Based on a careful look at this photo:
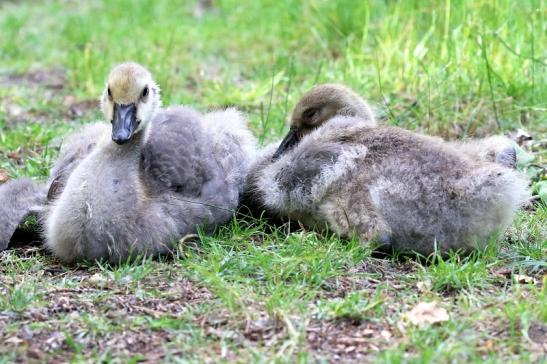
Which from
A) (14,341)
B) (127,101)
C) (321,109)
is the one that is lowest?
(14,341)

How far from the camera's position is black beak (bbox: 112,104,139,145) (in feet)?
16.7

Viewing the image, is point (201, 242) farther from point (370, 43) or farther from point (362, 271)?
point (370, 43)

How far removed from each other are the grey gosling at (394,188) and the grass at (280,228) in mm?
147

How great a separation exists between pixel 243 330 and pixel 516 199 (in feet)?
5.94

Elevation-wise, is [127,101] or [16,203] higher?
[127,101]

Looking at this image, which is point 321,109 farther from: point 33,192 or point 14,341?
point 14,341

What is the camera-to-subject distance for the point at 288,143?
6145mm

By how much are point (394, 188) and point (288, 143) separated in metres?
1.08

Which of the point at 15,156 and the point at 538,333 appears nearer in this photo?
the point at 538,333

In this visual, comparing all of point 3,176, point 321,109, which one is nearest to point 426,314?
point 321,109

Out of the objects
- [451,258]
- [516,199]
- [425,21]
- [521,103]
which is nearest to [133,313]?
[451,258]

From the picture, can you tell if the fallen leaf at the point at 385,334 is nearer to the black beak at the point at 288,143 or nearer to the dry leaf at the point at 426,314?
the dry leaf at the point at 426,314

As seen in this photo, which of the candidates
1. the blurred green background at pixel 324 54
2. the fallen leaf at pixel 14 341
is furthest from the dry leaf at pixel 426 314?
the blurred green background at pixel 324 54

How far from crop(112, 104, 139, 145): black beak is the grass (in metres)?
0.70
